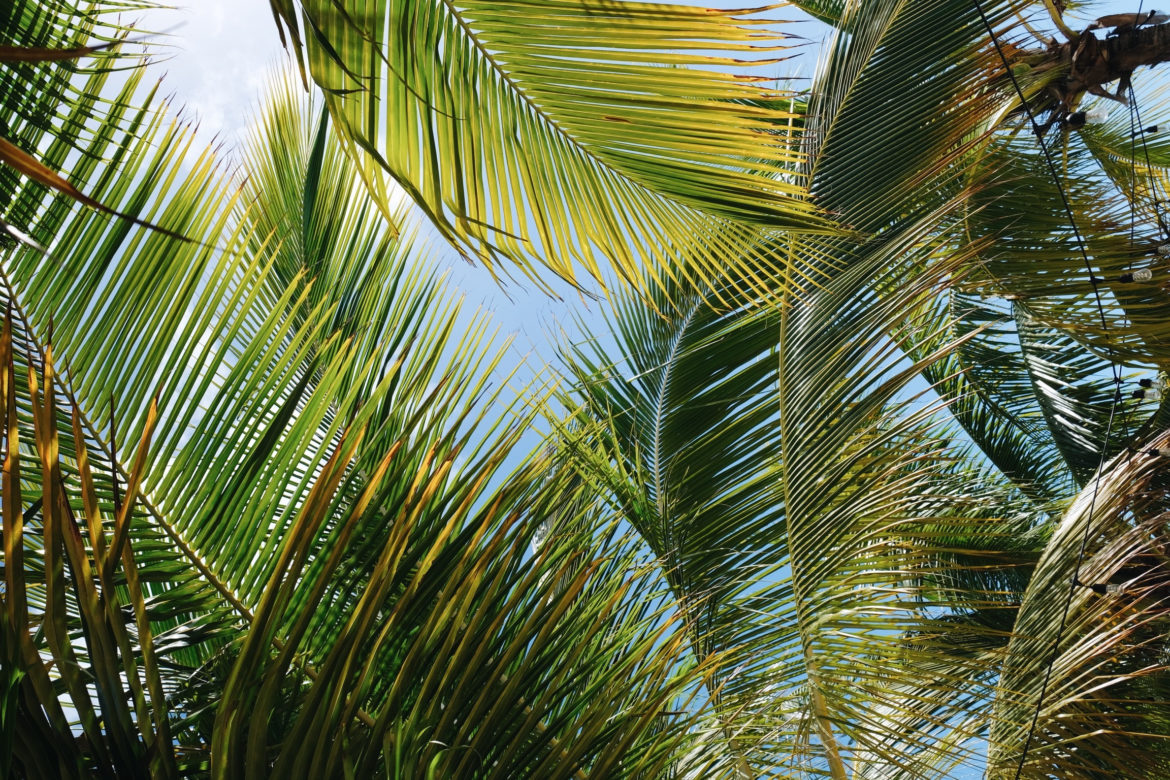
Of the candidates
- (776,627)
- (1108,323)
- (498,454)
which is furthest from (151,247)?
(1108,323)

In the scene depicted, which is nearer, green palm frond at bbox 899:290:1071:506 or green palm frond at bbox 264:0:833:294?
green palm frond at bbox 264:0:833:294

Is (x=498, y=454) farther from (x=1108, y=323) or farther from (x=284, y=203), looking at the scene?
(x=1108, y=323)

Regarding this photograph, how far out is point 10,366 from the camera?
84 centimetres

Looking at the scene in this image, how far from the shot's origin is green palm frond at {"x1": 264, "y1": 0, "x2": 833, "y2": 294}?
1.46m

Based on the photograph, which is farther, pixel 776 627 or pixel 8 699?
pixel 776 627

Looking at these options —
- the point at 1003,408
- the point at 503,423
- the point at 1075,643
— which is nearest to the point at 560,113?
the point at 503,423

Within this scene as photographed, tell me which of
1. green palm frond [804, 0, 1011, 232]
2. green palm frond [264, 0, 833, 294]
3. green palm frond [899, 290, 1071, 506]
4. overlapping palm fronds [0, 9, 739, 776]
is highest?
green palm frond [899, 290, 1071, 506]

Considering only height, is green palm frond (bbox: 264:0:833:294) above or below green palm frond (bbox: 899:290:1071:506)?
below

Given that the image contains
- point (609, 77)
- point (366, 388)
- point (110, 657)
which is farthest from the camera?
point (366, 388)

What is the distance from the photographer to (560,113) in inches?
63.3

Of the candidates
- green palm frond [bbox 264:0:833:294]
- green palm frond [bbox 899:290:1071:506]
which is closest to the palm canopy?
green palm frond [bbox 264:0:833:294]

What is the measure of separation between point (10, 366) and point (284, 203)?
225 cm

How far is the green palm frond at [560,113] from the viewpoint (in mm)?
1459

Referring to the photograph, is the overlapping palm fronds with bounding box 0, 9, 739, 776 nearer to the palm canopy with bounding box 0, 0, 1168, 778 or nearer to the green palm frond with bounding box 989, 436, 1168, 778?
the palm canopy with bounding box 0, 0, 1168, 778
